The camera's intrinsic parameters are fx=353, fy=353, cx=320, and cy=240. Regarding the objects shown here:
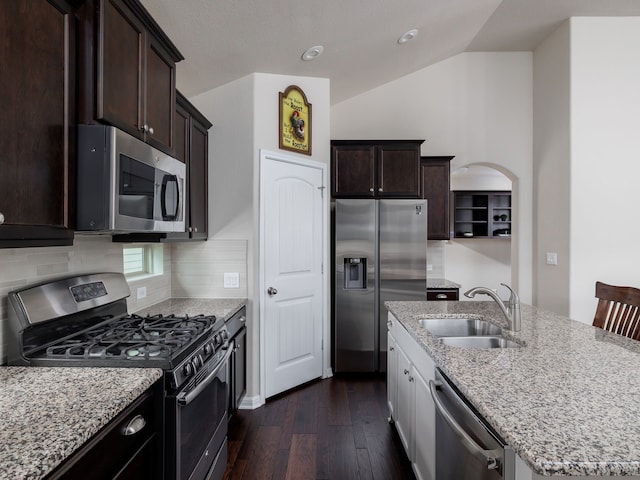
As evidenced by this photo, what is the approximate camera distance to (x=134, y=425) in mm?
1120

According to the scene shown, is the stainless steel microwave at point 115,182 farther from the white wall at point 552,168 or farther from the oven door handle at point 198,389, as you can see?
the white wall at point 552,168

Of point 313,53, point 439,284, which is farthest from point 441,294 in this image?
point 313,53

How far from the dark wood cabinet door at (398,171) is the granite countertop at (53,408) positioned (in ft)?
9.35

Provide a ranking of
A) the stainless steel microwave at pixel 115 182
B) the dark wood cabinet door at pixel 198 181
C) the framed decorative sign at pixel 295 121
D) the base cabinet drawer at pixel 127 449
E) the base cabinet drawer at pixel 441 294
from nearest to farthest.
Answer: the base cabinet drawer at pixel 127 449 → the stainless steel microwave at pixel 115 182 → the dark wood cabinet door at pixel 198 181 → the framed decorative sign at pixel 295 121 → the base cabinet drawer at pixel 441 294

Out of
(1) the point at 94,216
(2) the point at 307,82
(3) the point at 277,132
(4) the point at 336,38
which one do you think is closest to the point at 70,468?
A: (1) the point at 94,216

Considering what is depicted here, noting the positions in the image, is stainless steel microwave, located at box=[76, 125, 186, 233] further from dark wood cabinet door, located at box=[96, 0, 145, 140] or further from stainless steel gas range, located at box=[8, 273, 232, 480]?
stainless steel gas range, located at box=[8, 273, 232, 480]

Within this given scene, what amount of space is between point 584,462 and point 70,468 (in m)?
1.15

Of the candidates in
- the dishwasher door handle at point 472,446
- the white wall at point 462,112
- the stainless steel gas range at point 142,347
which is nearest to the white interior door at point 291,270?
the stainless steel gas range at point 142,347

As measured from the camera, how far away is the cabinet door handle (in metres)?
1.08

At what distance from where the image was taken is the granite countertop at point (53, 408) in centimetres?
77

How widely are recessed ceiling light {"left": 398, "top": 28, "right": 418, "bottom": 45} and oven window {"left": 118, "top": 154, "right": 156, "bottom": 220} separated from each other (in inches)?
101

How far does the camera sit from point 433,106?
4.31 m

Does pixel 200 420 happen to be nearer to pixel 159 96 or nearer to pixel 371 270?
pixel 159 96

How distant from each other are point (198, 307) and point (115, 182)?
54.5 inches
